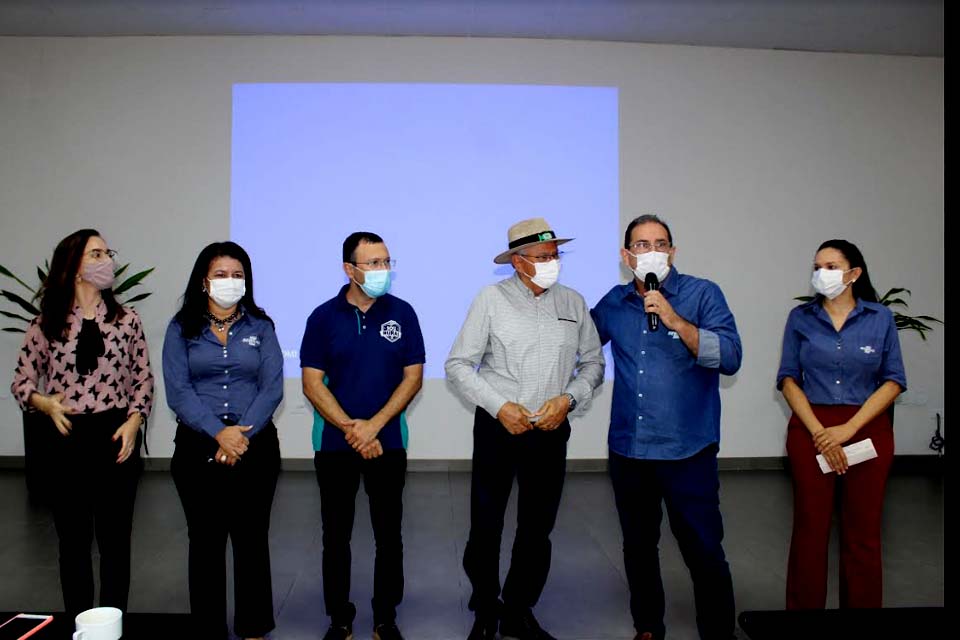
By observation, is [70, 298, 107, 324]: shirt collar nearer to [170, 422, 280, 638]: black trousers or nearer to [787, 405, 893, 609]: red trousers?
[170, 422, 280, 638]: black trousers

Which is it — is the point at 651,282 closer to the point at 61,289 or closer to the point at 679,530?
the point at 679,530

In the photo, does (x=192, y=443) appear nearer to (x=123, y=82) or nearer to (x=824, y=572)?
(x=824, y=572)

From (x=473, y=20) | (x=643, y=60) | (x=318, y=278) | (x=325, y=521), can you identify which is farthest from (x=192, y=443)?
(x=643, y=60)

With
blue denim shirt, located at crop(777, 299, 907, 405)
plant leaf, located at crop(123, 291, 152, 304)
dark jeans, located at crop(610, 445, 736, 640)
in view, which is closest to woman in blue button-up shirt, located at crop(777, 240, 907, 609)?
blue denim shirt, located at crop(777, 299, 907, 405)

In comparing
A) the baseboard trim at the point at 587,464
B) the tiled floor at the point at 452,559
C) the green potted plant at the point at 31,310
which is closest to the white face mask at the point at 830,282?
the tiled floor at the point at 452,559

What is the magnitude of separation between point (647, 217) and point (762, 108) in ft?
11.6

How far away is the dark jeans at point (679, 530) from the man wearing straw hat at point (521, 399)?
0.90 ft

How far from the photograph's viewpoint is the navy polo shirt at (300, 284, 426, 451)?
2.24m

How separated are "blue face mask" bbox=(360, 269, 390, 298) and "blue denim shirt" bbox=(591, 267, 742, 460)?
87 centimetres

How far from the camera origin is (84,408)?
2100mm

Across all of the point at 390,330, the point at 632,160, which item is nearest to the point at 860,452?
the point at 390,330

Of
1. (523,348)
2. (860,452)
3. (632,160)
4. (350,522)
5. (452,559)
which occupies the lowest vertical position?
(452,559)

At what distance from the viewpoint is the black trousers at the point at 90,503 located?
2.10m

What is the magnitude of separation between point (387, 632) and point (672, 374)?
4.56ft
